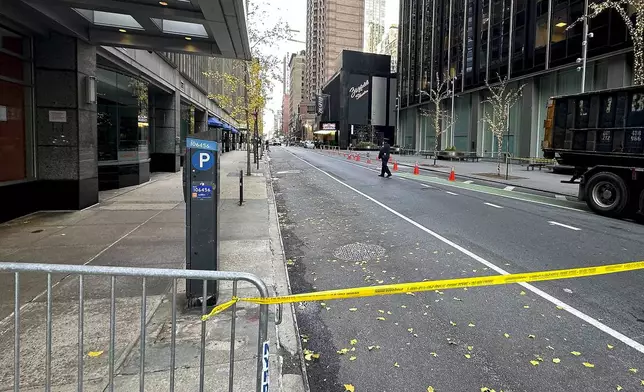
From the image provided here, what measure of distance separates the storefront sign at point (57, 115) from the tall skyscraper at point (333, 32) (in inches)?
4917

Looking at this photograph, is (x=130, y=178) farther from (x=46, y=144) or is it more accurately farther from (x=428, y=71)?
(x=428, y=71)

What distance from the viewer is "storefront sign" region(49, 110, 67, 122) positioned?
31.7 feet

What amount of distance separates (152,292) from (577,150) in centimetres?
1224

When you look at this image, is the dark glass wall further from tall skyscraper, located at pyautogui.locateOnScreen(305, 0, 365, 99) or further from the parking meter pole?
tall skyscraper, located at pyautogui.locateOnScreen(305, 0, 365, 99)

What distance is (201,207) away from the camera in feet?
14.5

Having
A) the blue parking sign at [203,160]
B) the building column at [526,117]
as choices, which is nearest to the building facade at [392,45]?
the building column at [526,117]

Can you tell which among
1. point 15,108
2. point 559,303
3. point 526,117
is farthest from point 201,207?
point 526,117

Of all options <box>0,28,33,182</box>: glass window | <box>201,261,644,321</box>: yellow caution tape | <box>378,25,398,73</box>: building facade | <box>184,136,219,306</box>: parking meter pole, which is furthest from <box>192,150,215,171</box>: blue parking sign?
<box>378,25,398,73</box>: building facade

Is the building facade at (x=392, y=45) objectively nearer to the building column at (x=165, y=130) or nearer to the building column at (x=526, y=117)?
the building column at (x=526, y=117)

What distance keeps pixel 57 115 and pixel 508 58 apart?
34.0 meters

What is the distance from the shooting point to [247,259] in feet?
21.4

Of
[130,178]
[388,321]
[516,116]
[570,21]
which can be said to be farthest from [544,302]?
[516,116]

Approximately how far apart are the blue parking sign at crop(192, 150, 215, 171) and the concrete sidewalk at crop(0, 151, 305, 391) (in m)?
1.55

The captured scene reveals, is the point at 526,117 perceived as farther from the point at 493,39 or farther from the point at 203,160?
the point at 203,160
